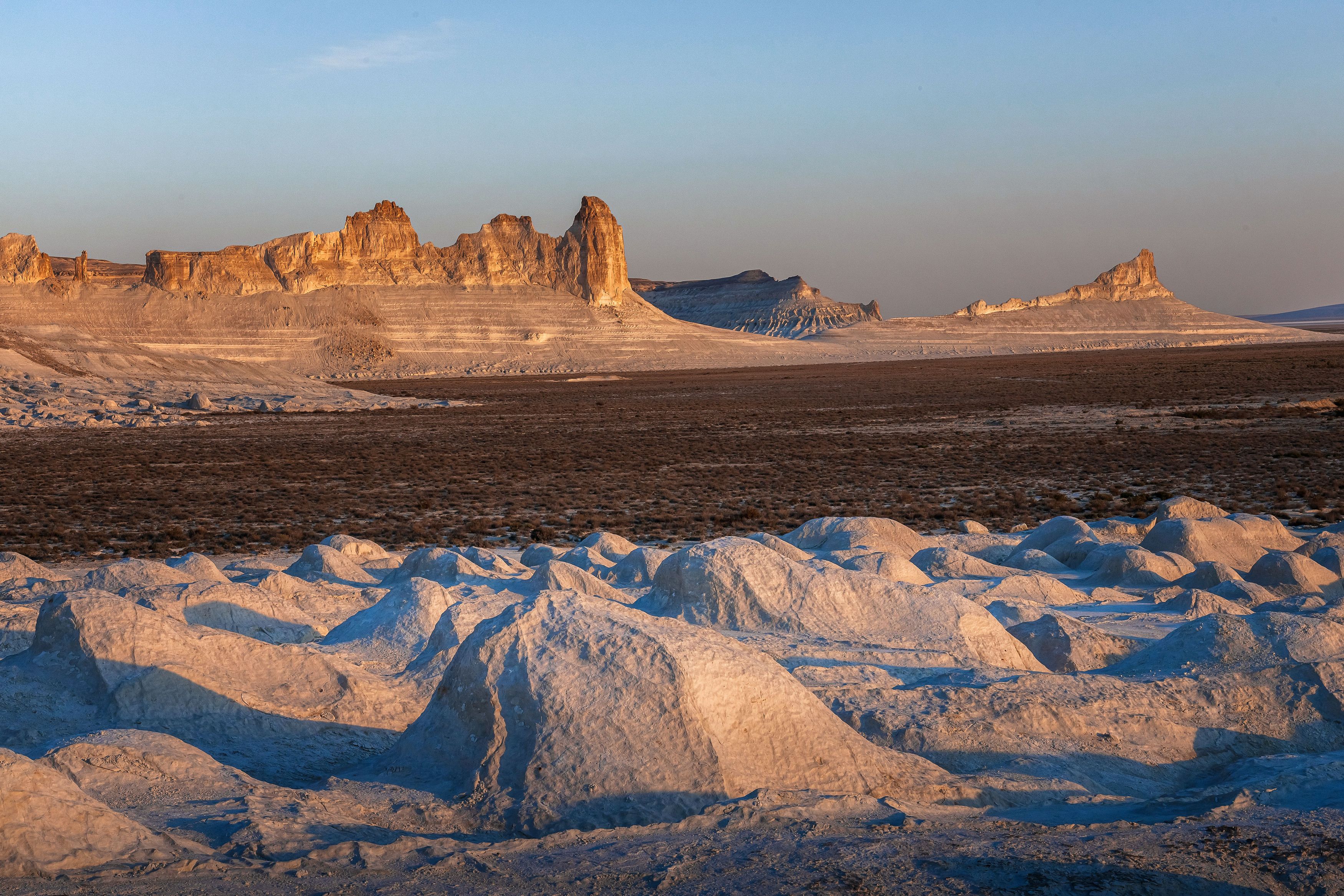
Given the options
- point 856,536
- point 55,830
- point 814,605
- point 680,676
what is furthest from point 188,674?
point 856,536

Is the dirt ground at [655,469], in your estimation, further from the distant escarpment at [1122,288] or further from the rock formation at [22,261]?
the distant escarpment at [1122,288]

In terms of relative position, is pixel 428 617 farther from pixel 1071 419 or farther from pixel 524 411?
pixel 524 411

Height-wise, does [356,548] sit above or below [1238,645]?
below

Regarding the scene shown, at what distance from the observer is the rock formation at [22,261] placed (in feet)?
286

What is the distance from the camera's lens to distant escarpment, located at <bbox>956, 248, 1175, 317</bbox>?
142 m

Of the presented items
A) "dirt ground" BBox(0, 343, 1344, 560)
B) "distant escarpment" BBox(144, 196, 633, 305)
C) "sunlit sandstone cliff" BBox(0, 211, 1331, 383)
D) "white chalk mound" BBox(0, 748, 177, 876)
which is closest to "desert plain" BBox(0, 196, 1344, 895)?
"white chalk mound" BBox(0, 748, 177, 876)

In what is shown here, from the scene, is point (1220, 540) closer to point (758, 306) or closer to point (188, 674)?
point (188, 674)

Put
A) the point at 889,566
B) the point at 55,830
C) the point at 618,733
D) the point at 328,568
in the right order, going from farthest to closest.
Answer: the point at 328,568 → the point at 889,566 → the point at 618,733 → the point at 55,830

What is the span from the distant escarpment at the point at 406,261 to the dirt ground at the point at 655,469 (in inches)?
2269

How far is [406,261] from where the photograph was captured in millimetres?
98500

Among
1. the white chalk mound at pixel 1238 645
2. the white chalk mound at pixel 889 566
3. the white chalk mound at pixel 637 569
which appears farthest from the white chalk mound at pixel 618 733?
the white chalk mound at pixel 637 569

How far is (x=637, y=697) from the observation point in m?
4.26

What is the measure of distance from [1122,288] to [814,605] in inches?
5950

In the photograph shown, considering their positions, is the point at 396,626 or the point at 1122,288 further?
the point at 1122,288
